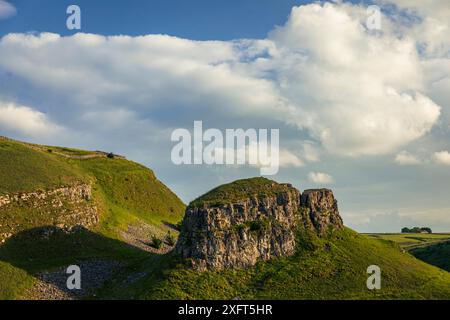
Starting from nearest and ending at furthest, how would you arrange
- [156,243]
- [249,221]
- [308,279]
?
[308,279]
[249,221]
[156,243]

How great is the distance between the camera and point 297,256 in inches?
2542

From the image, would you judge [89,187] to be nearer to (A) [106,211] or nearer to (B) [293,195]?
(A) [106,211]

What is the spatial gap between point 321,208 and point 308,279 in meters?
14.5

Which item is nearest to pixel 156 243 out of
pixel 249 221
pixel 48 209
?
pixel 48 209

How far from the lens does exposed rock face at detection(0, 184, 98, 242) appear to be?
245ft

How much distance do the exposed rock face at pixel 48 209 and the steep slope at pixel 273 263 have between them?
2157cm

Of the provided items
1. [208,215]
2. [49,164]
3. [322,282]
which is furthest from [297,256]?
[49,164]

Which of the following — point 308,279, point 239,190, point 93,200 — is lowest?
point 308,279

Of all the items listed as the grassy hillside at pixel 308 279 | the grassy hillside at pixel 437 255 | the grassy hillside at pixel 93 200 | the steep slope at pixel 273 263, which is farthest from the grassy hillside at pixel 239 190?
the grassy hillside at pixel 437 255

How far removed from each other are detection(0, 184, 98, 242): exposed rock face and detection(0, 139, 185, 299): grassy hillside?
0.81ft

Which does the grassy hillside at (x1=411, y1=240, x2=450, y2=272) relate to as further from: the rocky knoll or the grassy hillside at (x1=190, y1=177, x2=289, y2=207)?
the grassy hillside at (x1=190, y1=177, x2=289, y2=207)

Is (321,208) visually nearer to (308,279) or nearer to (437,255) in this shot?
(308,279)

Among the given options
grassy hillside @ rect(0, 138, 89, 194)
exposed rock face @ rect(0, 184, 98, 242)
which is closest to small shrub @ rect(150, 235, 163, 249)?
exposed rock face @ rect(0, 184, 98, 242)

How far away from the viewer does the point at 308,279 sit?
197 feet
